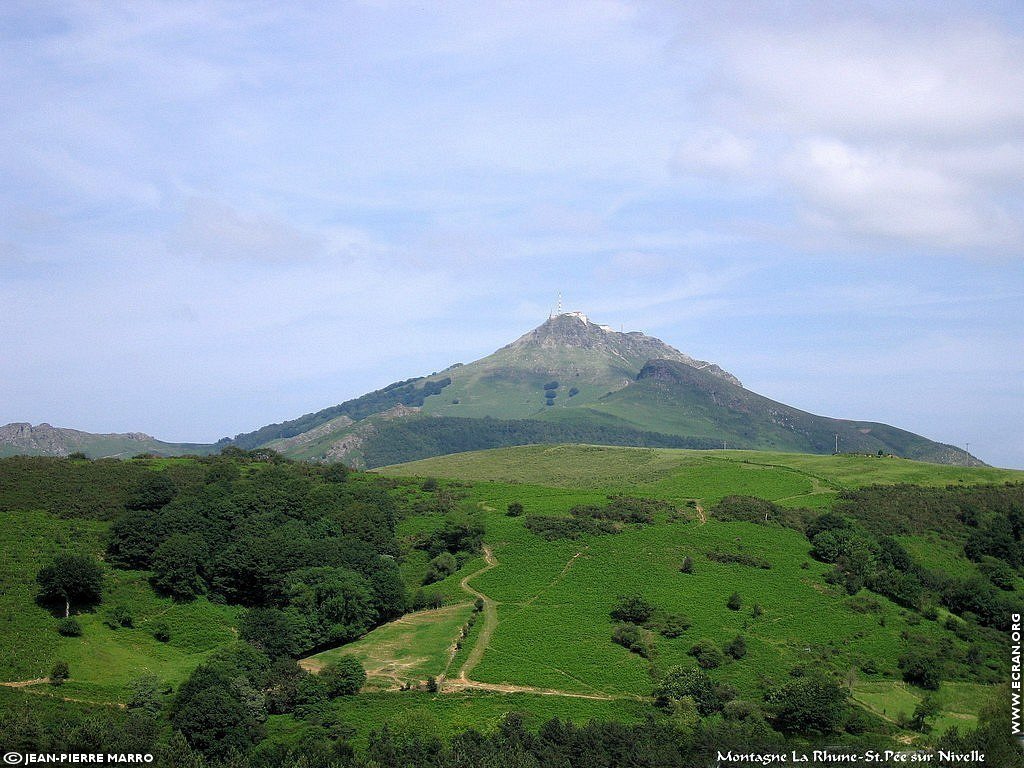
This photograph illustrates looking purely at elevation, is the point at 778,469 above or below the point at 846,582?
above

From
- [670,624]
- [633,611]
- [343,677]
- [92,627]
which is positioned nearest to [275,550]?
[92,627]

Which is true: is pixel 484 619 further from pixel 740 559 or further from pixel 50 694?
pixel 50 694

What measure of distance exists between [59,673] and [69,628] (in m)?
9.21

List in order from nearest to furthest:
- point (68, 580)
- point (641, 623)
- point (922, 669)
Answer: point (922, 669) → point (68, 580) → point (641, 623)

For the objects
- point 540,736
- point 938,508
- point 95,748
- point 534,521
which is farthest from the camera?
point 938,508

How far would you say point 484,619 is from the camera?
87812 mm

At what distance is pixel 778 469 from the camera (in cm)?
17125

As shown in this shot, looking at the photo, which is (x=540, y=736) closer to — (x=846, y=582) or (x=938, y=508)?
(x=846, y=582)

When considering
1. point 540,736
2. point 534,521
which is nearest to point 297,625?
point 540,736

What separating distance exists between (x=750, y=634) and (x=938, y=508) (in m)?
62.2

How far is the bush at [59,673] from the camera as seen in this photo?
67500 millimetres

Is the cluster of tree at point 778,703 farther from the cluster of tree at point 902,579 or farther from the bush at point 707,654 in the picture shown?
the cluster of tree at point 902,579

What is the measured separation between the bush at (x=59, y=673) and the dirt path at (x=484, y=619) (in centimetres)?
3143

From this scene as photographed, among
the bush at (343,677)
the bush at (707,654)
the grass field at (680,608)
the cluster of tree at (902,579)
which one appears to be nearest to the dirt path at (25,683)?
the bush at (343,677)
